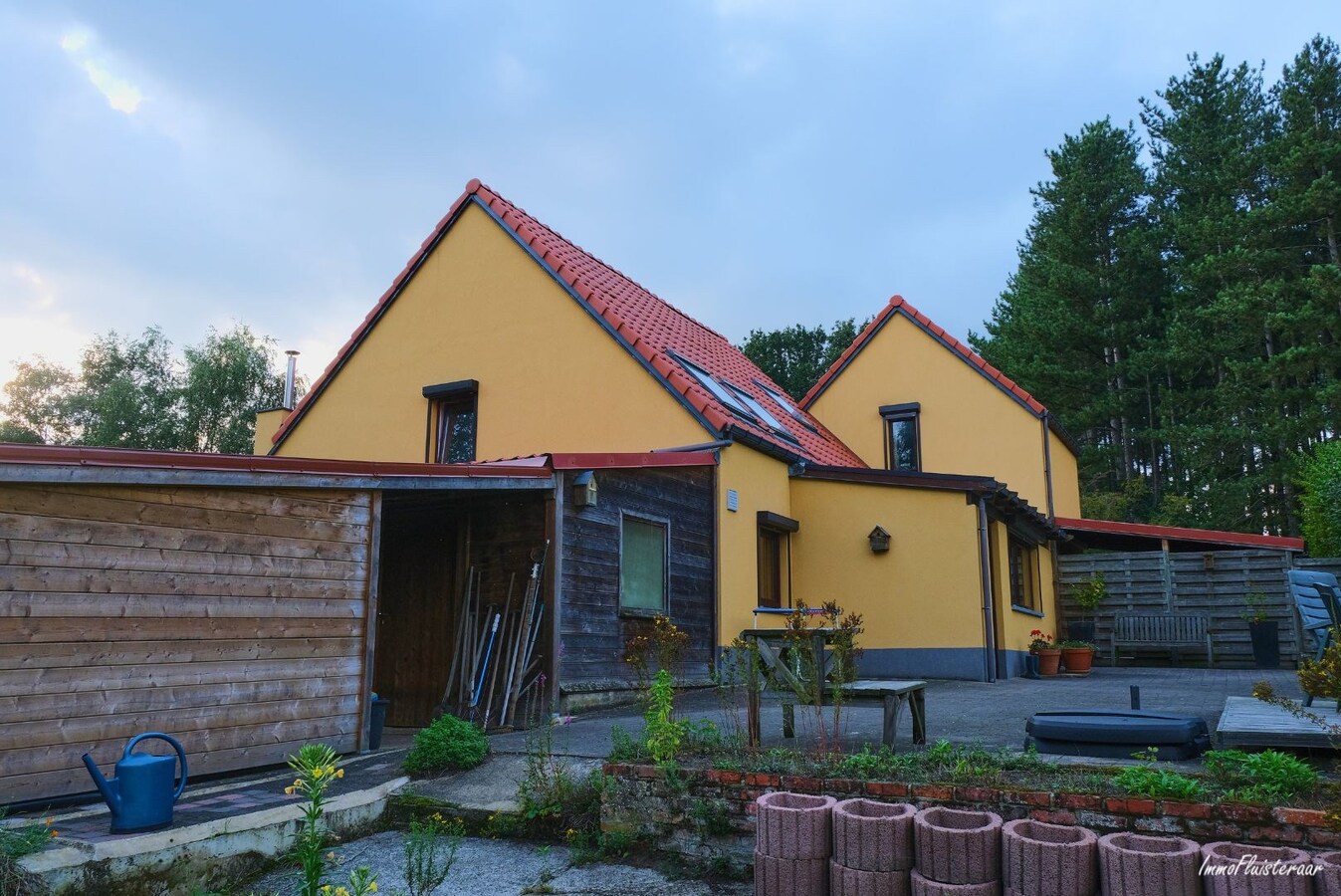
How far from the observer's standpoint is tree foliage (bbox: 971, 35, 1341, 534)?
2423 centimetres

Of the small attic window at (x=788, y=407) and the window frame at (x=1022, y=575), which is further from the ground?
the small attic window at (x=788, y=407)

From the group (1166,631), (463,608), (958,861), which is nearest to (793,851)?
(958,861)


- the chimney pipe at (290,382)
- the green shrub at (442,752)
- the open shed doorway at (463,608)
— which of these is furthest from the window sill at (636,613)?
the chimney pipe at (290,382)

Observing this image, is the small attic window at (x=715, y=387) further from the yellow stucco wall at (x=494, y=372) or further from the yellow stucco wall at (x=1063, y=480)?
the yellow stucco wall at (x=1063, y=480)

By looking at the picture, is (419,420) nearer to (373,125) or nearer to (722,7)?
(373,125)

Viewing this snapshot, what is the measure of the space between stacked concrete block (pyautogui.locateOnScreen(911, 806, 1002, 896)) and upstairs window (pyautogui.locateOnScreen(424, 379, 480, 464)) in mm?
10676

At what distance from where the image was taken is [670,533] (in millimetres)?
10805

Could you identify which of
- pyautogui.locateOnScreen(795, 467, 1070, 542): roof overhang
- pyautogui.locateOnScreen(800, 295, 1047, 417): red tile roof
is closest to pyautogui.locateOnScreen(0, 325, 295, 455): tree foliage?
pyautogui.locateOnScreen(800, 295, 1047, 417): red tile roof

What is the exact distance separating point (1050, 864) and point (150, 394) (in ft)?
111

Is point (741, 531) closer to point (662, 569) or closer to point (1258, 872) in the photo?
point (662, 569)

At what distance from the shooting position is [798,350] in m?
38.0

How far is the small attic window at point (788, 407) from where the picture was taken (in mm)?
17281

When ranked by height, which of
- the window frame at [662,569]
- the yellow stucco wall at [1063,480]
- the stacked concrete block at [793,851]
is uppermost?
the yellow stucco wall at [1063,480]

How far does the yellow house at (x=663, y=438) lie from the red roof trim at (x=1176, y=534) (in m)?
0.79
